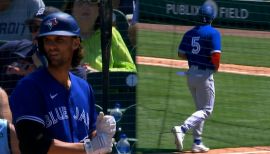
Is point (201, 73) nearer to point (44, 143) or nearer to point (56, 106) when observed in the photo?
point (56, 106)

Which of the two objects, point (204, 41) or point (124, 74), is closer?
point (124, 74)

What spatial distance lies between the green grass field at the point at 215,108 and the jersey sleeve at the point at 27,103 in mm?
5167

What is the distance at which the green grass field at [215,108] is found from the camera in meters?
9.54

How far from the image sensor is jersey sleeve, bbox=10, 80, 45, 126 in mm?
3572

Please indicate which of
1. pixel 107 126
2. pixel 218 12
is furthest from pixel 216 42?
pixel 218 12

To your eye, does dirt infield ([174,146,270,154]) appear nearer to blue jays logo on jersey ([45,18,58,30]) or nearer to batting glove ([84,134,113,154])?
batting glove ([84,134,113,154])

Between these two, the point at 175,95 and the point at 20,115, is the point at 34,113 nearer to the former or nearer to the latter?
the point at 20,115

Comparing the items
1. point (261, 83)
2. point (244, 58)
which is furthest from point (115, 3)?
point (244, 58)

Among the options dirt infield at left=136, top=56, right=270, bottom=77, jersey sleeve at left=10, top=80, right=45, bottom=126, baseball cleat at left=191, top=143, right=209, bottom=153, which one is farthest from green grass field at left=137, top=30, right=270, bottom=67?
jersey sleeve at left=10, top=80, right=45, bottom=126

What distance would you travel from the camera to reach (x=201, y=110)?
885 centimetres

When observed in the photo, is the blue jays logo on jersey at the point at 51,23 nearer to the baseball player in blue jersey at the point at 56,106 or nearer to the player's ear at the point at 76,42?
the baseball player in blue jersey at the point at 56,106

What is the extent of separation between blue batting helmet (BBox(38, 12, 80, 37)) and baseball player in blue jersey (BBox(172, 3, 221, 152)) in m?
4.99

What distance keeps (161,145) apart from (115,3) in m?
2.36

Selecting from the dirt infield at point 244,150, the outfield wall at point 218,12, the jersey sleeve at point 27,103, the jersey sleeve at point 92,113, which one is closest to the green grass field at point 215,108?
the dirt infield at point 244,150
